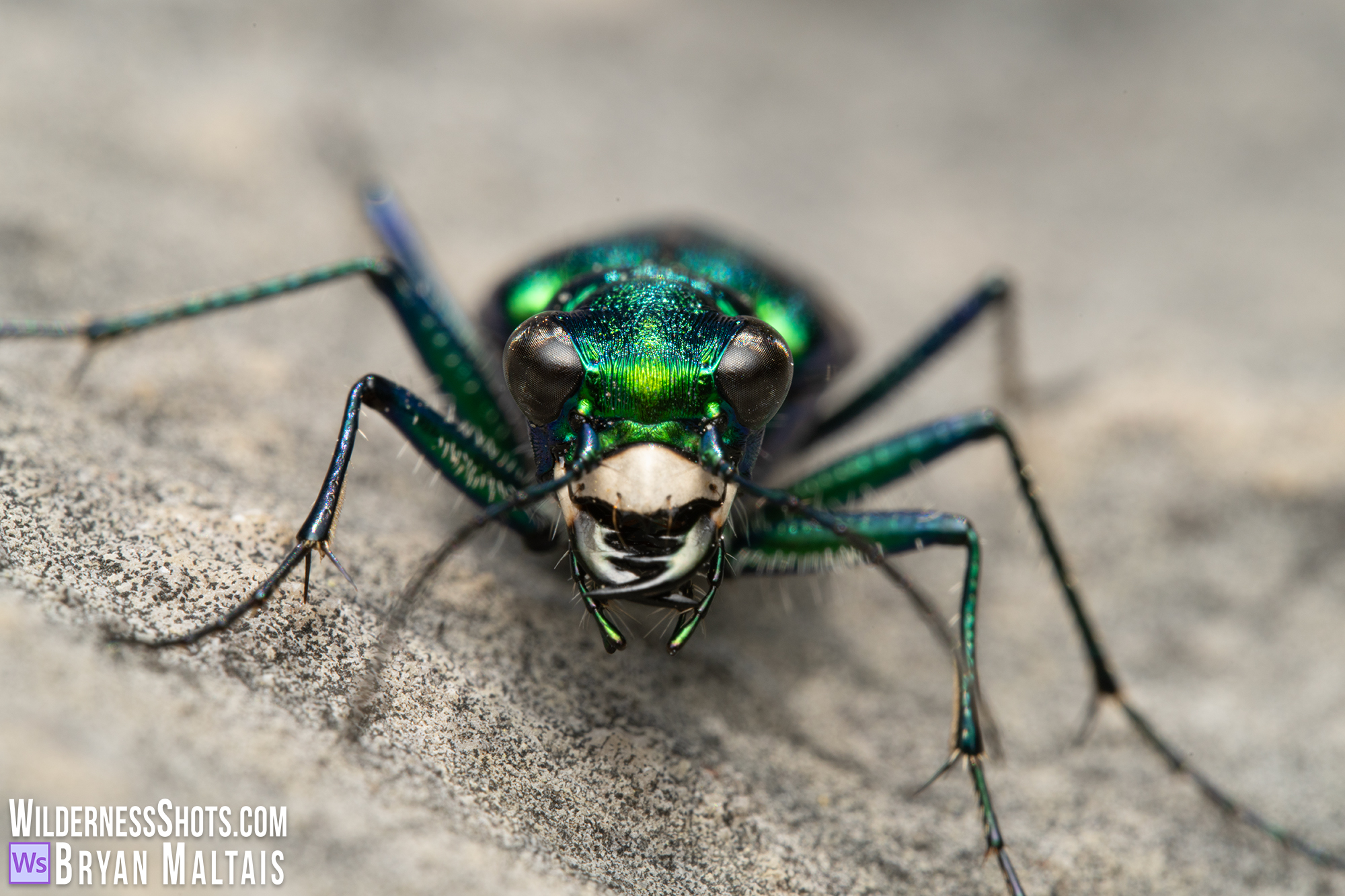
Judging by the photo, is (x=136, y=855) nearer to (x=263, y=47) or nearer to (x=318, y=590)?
(x=318, y=590)

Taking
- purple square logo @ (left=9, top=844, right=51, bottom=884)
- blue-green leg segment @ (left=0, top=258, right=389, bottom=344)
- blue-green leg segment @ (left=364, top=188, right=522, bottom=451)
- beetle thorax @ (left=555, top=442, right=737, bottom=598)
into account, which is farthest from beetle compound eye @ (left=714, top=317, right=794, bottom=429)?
purple square logo @ (left=9, top=844, right=51, bottom=884)

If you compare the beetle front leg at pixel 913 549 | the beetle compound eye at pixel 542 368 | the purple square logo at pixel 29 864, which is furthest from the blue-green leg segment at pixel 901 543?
the purple square logo at pixel 29 864

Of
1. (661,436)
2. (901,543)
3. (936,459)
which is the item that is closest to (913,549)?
(901,543)

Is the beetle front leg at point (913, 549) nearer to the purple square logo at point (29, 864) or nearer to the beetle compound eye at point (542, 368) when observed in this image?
the beetle compound eye at point (542, 368)

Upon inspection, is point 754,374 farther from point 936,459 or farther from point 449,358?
point 449,358

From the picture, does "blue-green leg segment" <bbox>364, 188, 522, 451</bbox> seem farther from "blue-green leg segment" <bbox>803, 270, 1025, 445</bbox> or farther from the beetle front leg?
"blue-green leg segment" <bbox>803, 270, 1025, 445</bbox>

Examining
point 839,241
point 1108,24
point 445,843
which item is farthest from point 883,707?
point 1108,24
